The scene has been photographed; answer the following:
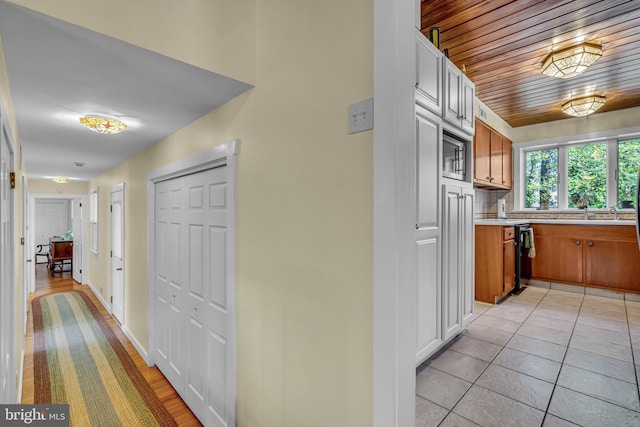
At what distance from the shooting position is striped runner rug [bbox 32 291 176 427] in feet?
7.12

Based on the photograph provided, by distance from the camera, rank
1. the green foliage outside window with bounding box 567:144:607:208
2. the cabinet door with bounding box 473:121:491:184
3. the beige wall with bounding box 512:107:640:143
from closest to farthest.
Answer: the cabinet door with bounding box 473:121:491:184 < the beige wall with bounding box 512:107:640:143 < the green foliage outside window with bounding box 567:144:607:208

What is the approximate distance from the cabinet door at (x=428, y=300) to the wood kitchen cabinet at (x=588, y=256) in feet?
10.1

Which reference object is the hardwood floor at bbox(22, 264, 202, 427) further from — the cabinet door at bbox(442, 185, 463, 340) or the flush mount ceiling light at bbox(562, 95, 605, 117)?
the flush mount ceiling light at bbox(562, 95, 605, 117)

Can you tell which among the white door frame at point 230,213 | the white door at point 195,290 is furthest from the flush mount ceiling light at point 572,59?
the white door at point 195,290

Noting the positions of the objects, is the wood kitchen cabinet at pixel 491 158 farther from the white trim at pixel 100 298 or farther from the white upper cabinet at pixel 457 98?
the white trim at pixel 100 298

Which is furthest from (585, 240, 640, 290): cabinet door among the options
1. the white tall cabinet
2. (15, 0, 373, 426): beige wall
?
(15, 0, 373, 426): beige wall

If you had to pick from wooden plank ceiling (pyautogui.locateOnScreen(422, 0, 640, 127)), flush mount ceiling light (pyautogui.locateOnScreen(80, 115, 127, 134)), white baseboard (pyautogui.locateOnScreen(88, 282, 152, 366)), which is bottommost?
white baseboard (pyautogui.locateOnScreen(88, 282, 152, 366))

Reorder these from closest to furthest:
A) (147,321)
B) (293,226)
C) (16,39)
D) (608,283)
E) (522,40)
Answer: (16,39), (293,226), (522,40), (147,321), (608,283)

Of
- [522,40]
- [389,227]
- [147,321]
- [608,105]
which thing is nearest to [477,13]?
[522,40]

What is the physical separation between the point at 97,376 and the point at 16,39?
9.11ft

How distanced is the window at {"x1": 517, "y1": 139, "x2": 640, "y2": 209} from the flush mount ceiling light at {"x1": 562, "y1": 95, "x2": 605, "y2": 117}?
1.02m

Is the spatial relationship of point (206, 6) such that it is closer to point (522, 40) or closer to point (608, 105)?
point (522, 40)

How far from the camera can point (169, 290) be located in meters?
2.58

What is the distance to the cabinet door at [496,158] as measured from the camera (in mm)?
3965
